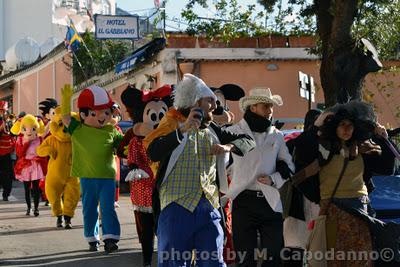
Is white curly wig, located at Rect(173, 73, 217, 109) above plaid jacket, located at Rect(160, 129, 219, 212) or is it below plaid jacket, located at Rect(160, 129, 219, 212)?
above

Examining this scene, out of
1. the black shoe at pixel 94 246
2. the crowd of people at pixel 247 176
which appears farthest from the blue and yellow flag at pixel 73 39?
the crowd of people at pixel 247 176

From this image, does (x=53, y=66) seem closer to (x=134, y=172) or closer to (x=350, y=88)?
(x=350, y=88)

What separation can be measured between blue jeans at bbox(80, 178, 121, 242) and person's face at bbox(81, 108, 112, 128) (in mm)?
665

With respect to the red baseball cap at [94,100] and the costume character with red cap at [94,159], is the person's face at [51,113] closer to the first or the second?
the costume character with red cap at [94,159]

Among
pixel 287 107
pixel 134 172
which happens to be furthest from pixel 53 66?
pixel 134 172

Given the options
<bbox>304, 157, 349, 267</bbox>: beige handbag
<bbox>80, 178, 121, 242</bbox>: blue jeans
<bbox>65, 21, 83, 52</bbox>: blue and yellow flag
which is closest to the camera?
<bbox>304, 157, 349, 267</bbox>: beige handbag

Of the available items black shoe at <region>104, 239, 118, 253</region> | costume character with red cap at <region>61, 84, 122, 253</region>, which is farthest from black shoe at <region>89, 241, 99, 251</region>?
black shoe at <region>104, 239, 118, 253</region>

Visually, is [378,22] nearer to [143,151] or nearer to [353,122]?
[143,151]

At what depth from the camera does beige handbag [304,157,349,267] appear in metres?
6.55

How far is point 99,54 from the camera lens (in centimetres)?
3666

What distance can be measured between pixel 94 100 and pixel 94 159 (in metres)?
0.70

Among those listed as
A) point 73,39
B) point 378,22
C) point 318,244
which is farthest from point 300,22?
point 73,39

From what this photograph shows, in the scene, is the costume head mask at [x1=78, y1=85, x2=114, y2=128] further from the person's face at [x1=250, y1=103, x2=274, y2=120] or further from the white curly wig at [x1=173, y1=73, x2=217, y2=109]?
the white curly wig at [x1=173, y1=73, x2=217, y2=109]

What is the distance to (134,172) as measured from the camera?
29.5 ft
